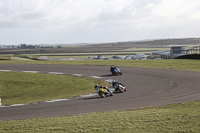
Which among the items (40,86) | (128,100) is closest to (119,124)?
(128,100)

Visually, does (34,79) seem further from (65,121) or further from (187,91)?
(65,121)

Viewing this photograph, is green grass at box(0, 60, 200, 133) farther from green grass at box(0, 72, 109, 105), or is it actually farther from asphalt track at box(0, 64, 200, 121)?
green grass at box(0, 72, 109, 105)

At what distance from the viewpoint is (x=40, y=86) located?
28.5m

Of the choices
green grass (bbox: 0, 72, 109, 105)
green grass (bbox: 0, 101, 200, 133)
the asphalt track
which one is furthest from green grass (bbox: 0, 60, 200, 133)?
green grass (bbox: 0, 72, 109, 105)

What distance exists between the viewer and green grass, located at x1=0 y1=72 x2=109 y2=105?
24.3 m

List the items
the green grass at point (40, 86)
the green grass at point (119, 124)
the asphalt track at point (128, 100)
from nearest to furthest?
the green grass at point (119, 124), the asphalt track at point (128, 100), the green grass at point (40, 86)

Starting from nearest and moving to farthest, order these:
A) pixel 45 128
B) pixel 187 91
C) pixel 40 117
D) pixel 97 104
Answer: pixel 45 128 → pixel 40 117 → pixel 97 104 → pixel 187 91

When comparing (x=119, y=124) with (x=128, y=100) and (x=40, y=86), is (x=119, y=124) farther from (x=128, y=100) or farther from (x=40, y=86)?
(x=40, y=86)

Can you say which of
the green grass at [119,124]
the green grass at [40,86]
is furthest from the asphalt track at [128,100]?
the green grass at [40,86]

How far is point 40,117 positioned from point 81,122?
3.17 meters

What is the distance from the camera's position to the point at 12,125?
12.5 m

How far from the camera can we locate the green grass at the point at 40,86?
24.3 metres

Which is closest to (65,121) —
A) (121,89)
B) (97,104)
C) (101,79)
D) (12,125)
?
(12,125)

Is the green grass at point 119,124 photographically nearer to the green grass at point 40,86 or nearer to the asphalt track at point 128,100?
the asphalt track at point 128,100
